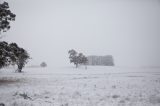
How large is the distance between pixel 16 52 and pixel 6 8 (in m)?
6.93

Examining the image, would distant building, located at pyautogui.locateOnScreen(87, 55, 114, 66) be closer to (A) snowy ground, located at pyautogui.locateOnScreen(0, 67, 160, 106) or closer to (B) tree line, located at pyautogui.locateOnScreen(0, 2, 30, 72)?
(A) snowy ground, located at pyautogui.locateOnScreen(0, 67, 160, 106)

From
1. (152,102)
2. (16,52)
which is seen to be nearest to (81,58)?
(16,52)

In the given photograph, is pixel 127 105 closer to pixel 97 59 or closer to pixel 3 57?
pixel 3 57

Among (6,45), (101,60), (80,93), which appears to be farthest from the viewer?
(101,60)

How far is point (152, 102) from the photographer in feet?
36.2

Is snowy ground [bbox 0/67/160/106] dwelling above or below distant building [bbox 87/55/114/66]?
below

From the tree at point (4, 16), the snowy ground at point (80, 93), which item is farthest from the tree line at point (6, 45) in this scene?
the snowy ground at point (80, 93)

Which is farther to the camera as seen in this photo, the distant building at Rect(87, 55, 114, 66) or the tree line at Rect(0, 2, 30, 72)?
the distant building at Rect(87, 55, 114, 66)

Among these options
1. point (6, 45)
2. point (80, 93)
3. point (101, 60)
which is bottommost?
point (80, 93)

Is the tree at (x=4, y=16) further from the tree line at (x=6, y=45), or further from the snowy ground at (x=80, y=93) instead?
the snowy ground at (x=80, y=93)

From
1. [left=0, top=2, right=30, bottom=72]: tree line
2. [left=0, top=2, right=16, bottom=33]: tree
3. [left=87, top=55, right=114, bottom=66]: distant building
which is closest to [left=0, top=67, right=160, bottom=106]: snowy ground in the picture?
[left=0, top=2, right=30, bottom=72]: tree line

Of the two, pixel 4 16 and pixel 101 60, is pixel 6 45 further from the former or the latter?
pixel 101 60

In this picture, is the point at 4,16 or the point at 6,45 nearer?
the point at 4,16

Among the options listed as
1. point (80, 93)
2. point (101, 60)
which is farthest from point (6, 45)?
point (101, 60)
